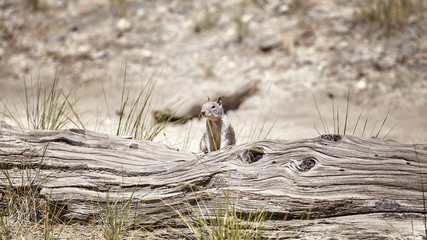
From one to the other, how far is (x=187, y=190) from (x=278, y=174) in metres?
0.58

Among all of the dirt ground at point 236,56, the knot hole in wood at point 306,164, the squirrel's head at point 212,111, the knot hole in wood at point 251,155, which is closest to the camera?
the knot hole in wood at point 306,164

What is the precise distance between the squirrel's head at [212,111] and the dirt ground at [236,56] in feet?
4.85

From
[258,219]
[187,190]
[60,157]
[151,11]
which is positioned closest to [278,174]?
[258,219]

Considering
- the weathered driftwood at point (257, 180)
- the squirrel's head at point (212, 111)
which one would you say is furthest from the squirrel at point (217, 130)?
the weathered driftwood at point (257, 180)

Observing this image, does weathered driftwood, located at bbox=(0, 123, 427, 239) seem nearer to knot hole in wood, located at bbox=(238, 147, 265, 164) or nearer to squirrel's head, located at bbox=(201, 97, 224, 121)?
knot hole in wood, located at bbox=(238, 147, 265, 164)

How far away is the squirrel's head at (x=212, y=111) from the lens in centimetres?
383

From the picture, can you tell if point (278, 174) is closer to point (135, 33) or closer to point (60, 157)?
point (60, 157)

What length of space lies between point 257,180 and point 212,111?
1075 millimetres

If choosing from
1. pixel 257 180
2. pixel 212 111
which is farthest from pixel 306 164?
pixel 212 111

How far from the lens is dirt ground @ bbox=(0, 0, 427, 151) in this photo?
6629 mm

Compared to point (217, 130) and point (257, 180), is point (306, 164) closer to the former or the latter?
point (257, 180)

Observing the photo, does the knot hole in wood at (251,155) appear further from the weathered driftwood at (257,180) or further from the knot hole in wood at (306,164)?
the knot hole in wood at (306,164)

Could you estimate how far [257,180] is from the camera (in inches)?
115

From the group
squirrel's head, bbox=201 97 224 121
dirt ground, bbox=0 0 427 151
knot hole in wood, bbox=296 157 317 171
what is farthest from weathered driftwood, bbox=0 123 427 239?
dirt ground, bbox=0 0 427 151
